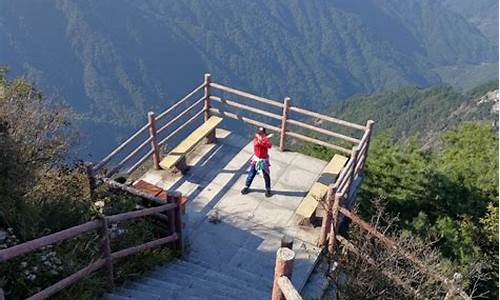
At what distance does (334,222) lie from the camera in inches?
268

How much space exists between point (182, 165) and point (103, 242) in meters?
4.20

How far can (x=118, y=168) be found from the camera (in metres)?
8.36

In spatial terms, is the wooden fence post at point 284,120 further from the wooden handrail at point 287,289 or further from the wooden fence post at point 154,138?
the wooden handrail at point 287,289

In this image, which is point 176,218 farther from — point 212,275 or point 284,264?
point 284,264

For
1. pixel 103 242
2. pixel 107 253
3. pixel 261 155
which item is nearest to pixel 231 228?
pixel 261 155

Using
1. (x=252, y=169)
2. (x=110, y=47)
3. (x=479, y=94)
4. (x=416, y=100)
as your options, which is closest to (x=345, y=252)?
(x=252, y=169)

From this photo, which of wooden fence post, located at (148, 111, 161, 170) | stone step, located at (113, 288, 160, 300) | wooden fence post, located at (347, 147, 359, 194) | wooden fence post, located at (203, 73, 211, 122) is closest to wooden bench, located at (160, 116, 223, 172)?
wooden fence post, located at (148, 111, 161, 170)

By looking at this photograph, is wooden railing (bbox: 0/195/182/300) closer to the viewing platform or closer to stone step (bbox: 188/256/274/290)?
the viewing platform

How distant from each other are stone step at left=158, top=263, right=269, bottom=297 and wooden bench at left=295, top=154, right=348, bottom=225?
1.57 metres

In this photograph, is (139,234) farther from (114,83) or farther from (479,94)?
(114,83)

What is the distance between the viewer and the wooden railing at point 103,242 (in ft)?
13.5

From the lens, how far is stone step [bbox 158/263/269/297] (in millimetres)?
6117

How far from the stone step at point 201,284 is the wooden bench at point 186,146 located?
10.2 feet

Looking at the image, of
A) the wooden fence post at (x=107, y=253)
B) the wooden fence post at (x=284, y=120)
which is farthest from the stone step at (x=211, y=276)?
the wooden fence post at (x=284, y=120)
